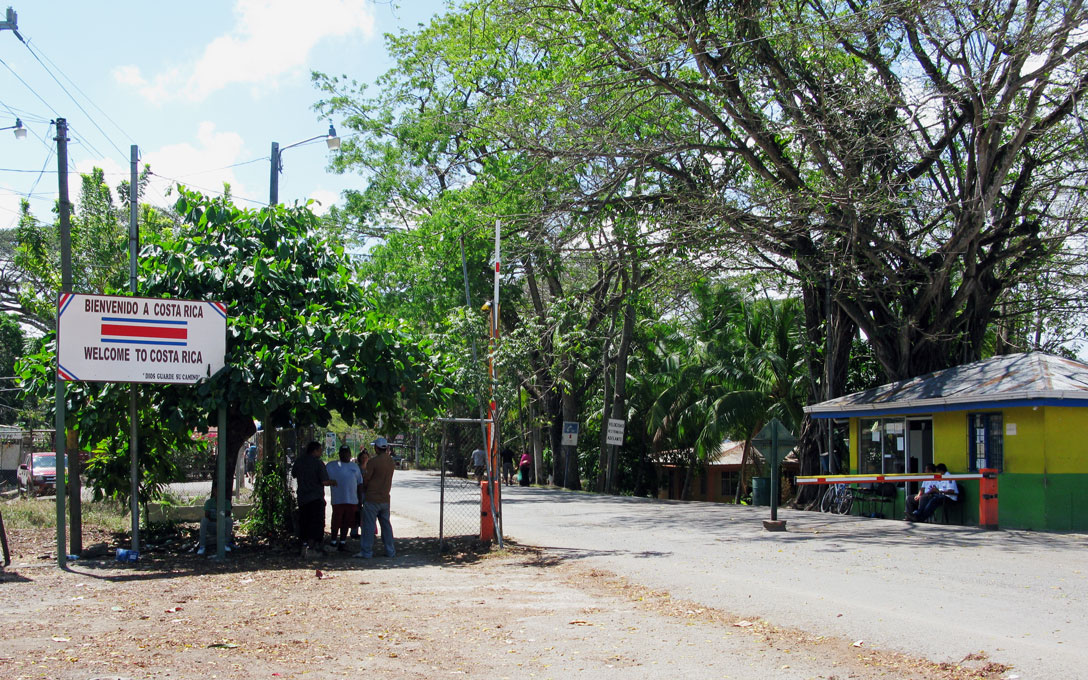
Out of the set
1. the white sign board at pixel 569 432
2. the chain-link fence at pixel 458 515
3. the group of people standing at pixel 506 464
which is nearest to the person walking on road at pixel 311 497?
the chain-link fence at pixel 458 515

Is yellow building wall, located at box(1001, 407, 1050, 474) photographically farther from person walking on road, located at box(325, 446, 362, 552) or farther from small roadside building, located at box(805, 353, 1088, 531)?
person walking on road, located at box(325, 446, 362, 552)

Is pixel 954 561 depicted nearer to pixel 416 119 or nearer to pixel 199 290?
pixel 199 290

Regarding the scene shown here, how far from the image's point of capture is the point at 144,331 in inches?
494

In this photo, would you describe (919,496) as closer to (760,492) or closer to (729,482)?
(760,492)

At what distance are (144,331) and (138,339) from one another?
0.13 metres

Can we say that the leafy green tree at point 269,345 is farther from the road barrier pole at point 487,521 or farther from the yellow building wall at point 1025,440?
the yellow building wall at point 1025,440

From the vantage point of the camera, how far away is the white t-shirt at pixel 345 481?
1391cm

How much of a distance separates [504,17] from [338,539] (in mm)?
10876

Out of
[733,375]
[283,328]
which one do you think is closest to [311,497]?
[283,328]

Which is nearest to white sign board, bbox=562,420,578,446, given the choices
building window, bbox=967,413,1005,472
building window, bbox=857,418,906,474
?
building window, bbox=857,418,906,474

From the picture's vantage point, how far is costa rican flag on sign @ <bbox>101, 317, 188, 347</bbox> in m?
12.4

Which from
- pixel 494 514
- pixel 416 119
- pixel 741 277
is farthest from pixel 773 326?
pixel 494 514

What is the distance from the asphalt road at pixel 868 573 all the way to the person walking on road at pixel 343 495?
281 centimetres

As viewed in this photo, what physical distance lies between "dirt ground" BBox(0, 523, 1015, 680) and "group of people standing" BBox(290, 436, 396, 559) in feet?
2.93
